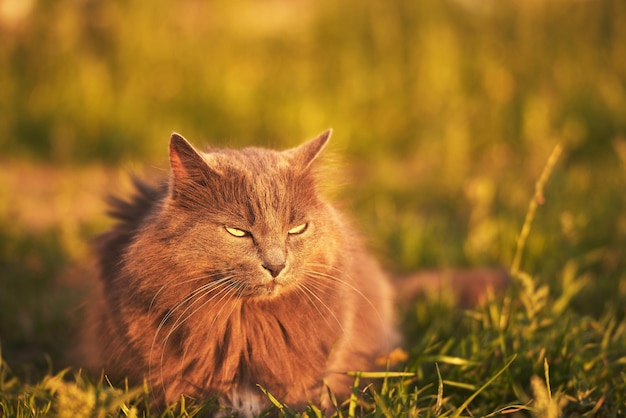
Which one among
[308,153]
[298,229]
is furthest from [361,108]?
[298,229]

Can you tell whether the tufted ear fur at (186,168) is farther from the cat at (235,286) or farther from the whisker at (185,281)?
the whisker at (185,281)

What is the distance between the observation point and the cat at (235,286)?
2.27 metres

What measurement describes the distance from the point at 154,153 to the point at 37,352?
2768 mm

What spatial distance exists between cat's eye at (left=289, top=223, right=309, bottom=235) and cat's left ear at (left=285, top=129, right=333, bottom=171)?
23cm

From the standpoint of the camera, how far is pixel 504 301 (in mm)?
2910

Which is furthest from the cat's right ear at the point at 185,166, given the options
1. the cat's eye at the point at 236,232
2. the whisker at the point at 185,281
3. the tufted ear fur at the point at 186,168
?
the whisker at the point at 185,281

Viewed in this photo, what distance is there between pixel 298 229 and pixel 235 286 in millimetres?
312

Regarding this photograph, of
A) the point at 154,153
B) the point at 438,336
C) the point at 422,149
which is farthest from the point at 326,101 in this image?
the point at 438,336

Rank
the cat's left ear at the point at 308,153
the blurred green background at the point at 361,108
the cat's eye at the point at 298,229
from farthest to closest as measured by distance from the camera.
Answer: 1. the blurred green background at the point at 361,108
2. the cat's left ear at the point at 308,153
3. the cat's eye at the point at 298,229

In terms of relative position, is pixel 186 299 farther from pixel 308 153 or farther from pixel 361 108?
pixel 361 108

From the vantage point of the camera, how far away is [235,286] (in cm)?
224

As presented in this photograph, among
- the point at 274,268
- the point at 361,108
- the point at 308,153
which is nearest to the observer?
the point at 274,268

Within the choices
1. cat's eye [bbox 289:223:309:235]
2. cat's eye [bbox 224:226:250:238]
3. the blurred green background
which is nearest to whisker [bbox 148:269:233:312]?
cat's eye [bbox 224:226:250:238]

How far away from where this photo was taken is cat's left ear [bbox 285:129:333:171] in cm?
249
